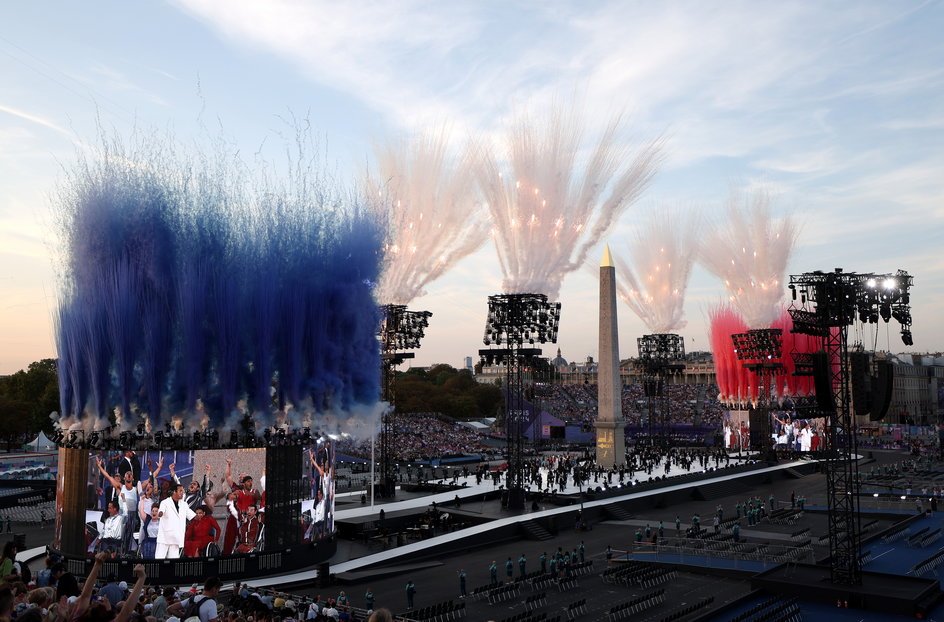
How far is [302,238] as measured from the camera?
3206 cm

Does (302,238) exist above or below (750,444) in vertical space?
above

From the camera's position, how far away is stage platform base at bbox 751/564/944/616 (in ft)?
80.0

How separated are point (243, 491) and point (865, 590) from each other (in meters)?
22.6

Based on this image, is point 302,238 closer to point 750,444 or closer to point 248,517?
point 248,517

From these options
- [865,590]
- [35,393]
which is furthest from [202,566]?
[35,393]

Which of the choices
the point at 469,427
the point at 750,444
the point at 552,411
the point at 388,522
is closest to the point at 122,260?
the point at 388,522

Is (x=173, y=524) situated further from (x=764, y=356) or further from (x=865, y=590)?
(x=764, y=356)

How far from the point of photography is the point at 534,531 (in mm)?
39156

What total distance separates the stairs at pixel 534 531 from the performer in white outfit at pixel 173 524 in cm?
1853

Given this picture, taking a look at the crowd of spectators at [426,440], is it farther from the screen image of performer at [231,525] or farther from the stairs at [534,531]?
the screen image of performer at [231,525]

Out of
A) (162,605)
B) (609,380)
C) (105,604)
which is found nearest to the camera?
(105,604)

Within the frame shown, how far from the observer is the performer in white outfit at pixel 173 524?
1043 inches

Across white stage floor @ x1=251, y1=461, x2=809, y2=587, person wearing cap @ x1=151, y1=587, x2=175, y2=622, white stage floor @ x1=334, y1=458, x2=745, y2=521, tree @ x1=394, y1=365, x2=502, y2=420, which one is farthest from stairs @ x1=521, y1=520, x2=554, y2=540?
tree @ x1=394, y1=365, x2=502, y2=420

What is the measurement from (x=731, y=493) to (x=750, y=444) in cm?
2526
